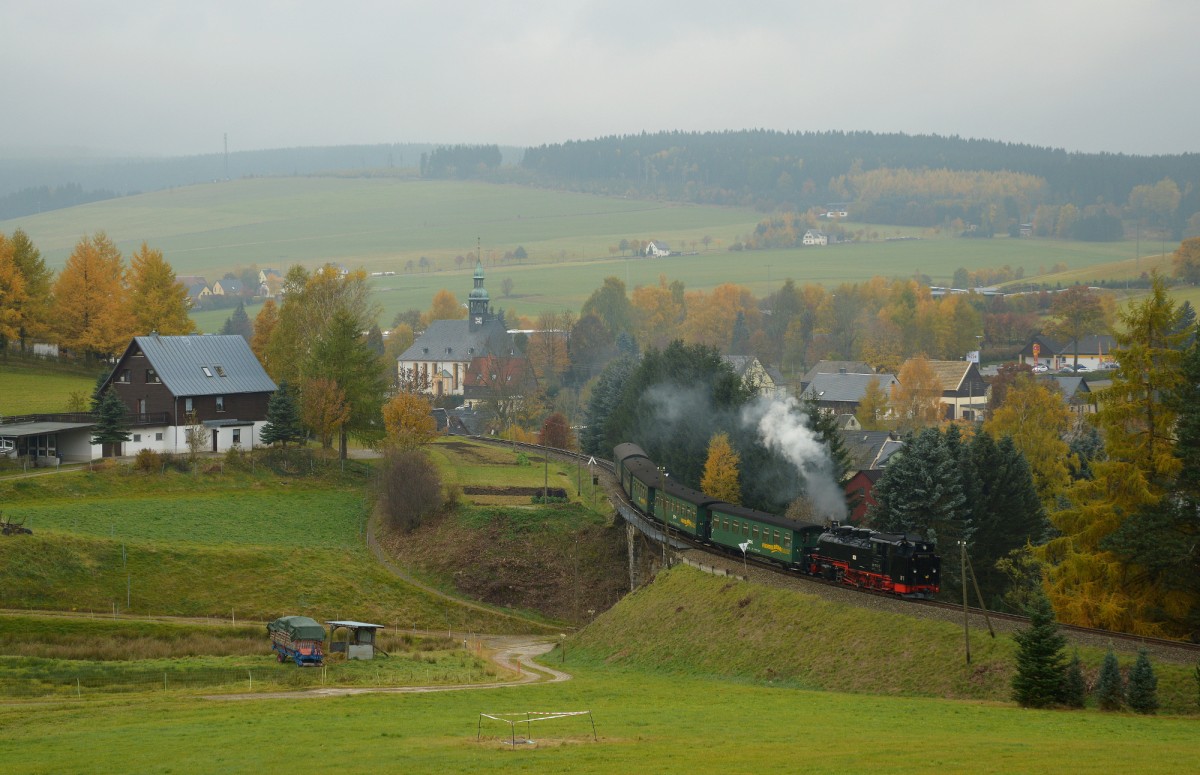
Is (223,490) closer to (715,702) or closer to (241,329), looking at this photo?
(715,702)

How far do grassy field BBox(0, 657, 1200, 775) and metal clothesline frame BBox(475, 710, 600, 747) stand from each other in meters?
0.28

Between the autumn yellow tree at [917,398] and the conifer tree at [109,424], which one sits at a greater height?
the conifer tree at [109,424]

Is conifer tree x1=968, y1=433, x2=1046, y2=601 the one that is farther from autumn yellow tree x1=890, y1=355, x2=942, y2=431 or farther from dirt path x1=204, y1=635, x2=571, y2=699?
autumn yellow tree x1=890, y1=355, x2=942, y2=431

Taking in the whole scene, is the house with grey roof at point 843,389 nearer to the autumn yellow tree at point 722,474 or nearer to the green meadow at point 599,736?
the autumn yellow tree at point 722,474

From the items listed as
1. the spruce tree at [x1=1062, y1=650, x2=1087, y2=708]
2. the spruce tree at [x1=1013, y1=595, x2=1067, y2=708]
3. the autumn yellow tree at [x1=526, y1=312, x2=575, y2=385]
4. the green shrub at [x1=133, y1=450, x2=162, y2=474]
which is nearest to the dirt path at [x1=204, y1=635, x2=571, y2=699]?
the spruce tree at [x1=1013, y1=595, x2=1067, y2=708]

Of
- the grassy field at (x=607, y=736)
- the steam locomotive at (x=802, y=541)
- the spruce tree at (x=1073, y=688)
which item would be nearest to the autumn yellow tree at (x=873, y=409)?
the steam locomotive at (x=802, y=541)

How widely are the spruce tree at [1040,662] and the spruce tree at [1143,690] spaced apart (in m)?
1.86

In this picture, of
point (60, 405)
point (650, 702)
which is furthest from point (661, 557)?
point (60, 405)

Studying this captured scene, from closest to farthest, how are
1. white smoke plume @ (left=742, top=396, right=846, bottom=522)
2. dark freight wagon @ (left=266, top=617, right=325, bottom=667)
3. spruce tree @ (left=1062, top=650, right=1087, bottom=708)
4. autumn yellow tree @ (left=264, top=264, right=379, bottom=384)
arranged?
spruce tree @ (left=1062, top=650, right=1087, bottom=708) < dark freight wagon @ (left=266, top=617, right=325, bottom=667) < white smoke plume @ (left=742, top=396, right=846, bottom=522) < autumn yellow tree @ (left=264, top=264, right=379, bottom=384)

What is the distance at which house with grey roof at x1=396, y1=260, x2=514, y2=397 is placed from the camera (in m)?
170

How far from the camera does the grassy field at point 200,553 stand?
5668 centimetres

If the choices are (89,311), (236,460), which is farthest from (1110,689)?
(89,311)

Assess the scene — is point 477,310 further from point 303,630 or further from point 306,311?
point 303,630

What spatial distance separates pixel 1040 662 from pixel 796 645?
456 inches
